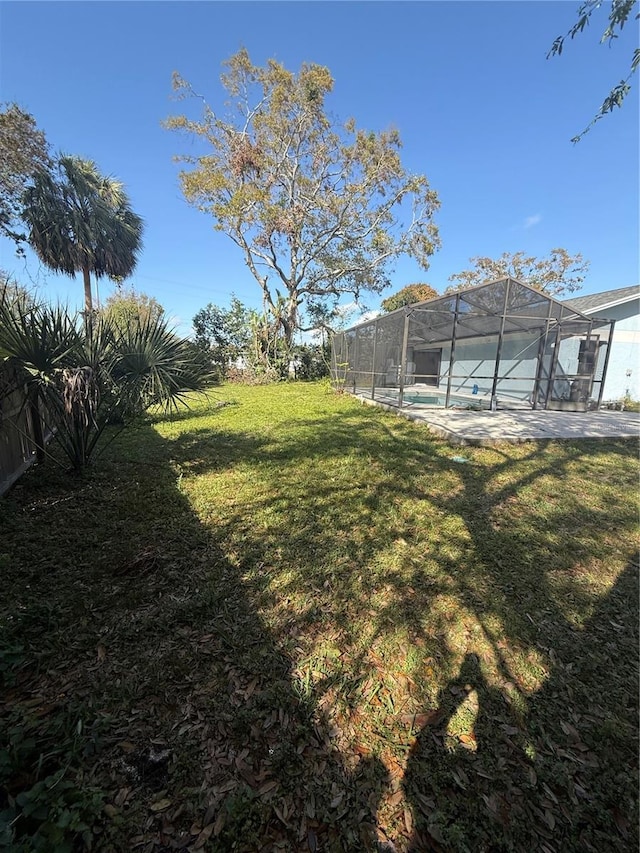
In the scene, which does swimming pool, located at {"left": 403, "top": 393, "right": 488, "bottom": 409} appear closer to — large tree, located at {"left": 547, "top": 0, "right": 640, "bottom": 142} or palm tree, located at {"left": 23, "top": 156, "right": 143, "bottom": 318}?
large tree, located at {"left": 547, "top": 0, "right": 640, "bottom": 142}

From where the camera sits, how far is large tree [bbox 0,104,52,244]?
812cm

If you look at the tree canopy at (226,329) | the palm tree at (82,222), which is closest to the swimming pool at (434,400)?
the tree canopy at (226,329)

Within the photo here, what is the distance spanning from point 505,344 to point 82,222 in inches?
665

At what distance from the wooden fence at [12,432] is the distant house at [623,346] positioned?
51.1 feet

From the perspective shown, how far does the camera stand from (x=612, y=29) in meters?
2.52

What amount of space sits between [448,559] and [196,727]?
78.6 inches

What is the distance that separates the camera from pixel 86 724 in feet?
4.87

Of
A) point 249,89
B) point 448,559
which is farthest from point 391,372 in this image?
point 249,89

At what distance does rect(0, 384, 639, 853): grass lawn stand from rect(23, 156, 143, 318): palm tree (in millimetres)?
12551

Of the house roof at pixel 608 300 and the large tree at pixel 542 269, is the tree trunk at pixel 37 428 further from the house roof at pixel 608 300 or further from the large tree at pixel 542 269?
the large tree at pixel 542 269

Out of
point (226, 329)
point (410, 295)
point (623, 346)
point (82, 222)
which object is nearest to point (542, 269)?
point (410, 295)

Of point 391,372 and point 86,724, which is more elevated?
point 391,372

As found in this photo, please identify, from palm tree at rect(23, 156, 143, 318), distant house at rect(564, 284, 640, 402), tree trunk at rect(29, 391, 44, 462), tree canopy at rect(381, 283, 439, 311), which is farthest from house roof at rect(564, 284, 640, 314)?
tree canopy at rect(381, 283, 439, 311)

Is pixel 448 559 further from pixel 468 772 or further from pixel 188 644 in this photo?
pixel 188 644
